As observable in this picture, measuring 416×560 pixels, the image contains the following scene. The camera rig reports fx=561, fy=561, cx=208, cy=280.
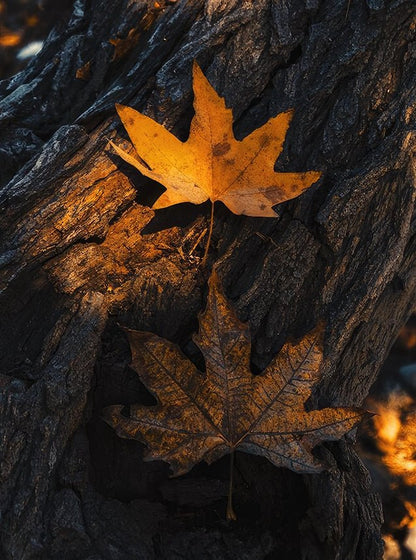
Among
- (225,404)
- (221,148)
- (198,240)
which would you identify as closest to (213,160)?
(221,148)

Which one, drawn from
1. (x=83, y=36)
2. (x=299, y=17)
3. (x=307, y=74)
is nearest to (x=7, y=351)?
(x=307, y=74)

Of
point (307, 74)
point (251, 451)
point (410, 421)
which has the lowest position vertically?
point (251, 451)

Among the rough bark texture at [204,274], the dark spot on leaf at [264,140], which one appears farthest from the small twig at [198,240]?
the dark spot on leaf at [264,140]

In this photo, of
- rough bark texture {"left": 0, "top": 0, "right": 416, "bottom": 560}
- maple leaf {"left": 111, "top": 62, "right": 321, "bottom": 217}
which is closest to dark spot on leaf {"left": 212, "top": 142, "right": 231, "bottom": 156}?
maple leaf {"left": 111, "top": 62, "right": 321, "bottom": 217}

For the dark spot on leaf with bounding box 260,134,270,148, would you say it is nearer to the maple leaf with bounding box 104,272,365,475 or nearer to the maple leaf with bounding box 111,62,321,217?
the maple leaf with bounding box 111,62,321,217

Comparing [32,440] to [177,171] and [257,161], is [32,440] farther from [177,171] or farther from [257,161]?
[257,161]
